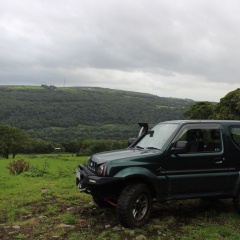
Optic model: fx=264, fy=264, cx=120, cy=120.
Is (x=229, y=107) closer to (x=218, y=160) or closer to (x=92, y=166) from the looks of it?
(x=218, y=160)

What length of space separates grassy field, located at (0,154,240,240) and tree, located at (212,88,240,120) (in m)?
27.5

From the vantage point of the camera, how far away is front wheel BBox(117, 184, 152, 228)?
484 cm

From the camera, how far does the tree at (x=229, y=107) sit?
1256 inches

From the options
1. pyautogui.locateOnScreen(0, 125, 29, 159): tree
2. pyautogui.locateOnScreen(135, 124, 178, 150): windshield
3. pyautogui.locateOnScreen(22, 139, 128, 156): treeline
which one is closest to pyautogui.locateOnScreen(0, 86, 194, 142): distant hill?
pyautogui.locateOnScreen(22, 139, 128, 156): treeline

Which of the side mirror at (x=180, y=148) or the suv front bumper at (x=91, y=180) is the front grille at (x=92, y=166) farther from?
the side mirror at (x=180, y=148)

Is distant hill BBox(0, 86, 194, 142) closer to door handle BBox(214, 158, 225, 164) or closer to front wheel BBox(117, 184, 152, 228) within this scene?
door handle BBox(214, 158, 225, 164)

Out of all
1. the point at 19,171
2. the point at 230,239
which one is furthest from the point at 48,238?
the point at 19,171

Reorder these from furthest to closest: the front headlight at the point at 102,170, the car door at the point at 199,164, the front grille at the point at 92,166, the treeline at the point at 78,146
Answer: the treeline at the point at 78,146 → the front grille at the point at 92,166 → the car door at the point at 199,164 → the front headlight at the point at 102,170

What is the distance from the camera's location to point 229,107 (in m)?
33.3

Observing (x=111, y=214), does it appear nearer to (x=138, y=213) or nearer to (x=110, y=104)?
(x=138, y=213)

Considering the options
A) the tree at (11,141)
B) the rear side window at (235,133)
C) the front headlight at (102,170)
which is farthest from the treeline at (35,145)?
the rear side window at (235,133)

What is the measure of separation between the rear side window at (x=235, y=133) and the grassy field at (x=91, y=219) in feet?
5.30

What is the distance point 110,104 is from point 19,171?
163 m

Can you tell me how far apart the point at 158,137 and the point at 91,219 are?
2.26 meters
